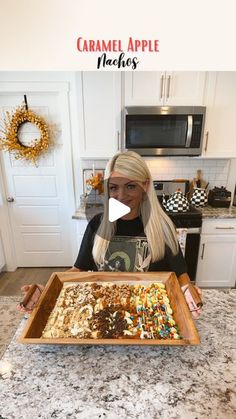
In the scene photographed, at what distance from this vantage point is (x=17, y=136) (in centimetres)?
258

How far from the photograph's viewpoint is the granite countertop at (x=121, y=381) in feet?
1.87

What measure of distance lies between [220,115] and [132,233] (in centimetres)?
166

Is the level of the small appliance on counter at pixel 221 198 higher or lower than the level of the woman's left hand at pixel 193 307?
lower

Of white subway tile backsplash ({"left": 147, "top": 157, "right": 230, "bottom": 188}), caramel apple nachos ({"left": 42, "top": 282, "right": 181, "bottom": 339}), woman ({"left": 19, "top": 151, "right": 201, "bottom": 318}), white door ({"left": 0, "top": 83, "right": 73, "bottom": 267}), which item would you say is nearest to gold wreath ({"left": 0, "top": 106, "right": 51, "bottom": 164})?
white door ({"left": 0, "top": 83, "right": 73, "bottom": 267})

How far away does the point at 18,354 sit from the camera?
0.73m

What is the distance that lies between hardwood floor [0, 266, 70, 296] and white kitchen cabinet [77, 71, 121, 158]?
155 cm

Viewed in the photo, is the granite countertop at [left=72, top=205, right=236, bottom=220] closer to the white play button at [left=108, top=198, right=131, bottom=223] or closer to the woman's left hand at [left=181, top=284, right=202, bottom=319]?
the white play button at [left=108, top=198, right=131, bottom=223]

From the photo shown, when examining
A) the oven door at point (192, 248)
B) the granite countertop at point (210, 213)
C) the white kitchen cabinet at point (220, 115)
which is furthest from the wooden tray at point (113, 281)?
the white kitchen cabinet at point (220, 115)

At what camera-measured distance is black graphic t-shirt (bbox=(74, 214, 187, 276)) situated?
1206mm

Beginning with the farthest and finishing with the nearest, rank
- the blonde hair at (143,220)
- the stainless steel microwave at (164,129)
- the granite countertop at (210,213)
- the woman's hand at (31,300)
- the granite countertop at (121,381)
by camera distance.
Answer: the granite countertop at (210,213) < the stainless steel microwave at (164,129) < the blonde hair at (143,220) < the woman's hand at (31,300) < the granite countertop at (121,381)

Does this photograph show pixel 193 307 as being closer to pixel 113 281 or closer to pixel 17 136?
pixel 113 281

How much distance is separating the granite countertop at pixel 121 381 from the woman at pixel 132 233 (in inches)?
16.1

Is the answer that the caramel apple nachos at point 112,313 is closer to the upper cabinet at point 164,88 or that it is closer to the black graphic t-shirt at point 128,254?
the black graphic t-shirt at point 128,254

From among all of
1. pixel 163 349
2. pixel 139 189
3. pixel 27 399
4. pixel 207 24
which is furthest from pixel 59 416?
pixel 207 24
